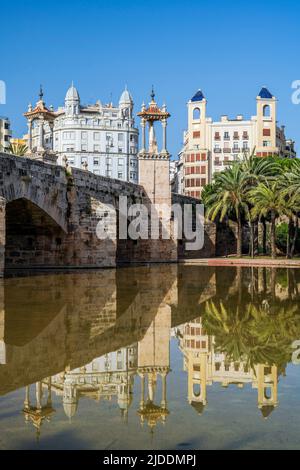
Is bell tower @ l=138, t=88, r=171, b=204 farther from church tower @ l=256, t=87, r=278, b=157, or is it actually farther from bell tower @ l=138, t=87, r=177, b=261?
church tower @ l=256, t=87, r=278, b=157

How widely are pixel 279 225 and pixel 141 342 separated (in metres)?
38.8

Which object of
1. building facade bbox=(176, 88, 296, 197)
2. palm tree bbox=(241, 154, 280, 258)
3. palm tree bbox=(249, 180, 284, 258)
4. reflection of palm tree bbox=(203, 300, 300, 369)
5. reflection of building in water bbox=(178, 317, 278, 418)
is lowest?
reflection of building in water bbox=(178, 317, 278, 418)

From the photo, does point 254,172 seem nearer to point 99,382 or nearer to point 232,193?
point 232,193

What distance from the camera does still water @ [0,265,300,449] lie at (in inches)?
198

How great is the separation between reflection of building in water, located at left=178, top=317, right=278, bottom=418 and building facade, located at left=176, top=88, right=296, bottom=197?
76.1 meters

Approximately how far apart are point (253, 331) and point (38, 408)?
4.84 metres

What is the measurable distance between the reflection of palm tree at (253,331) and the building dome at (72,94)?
91727mm

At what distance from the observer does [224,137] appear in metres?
86.6

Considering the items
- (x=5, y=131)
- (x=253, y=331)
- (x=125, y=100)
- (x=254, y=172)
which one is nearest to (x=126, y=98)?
(x=125, y=100)

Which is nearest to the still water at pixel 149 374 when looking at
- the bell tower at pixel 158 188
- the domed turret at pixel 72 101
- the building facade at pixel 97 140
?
the bell tower at pixel 158 188

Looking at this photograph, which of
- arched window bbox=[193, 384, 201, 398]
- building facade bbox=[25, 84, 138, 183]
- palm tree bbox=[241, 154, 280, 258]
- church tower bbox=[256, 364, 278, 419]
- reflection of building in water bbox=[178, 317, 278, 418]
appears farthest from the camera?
building facade bbox=[25, 84, 138, 183]

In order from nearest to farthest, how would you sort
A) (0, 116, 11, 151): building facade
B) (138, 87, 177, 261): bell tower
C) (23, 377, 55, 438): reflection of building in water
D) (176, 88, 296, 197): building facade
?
(23, 377, 55, 438): reflection of building in water → (138, 87, 177, 261): bell tower → (176, 88, 296, 197): building facade → (0, 116, 11, 151): building facade

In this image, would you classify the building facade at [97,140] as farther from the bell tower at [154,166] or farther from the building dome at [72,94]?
the bell tower at [154,166]

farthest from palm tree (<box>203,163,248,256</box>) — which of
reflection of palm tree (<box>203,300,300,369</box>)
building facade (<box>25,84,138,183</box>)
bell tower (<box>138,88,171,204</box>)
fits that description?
building facade (<box>25,84,138,183</box>)
